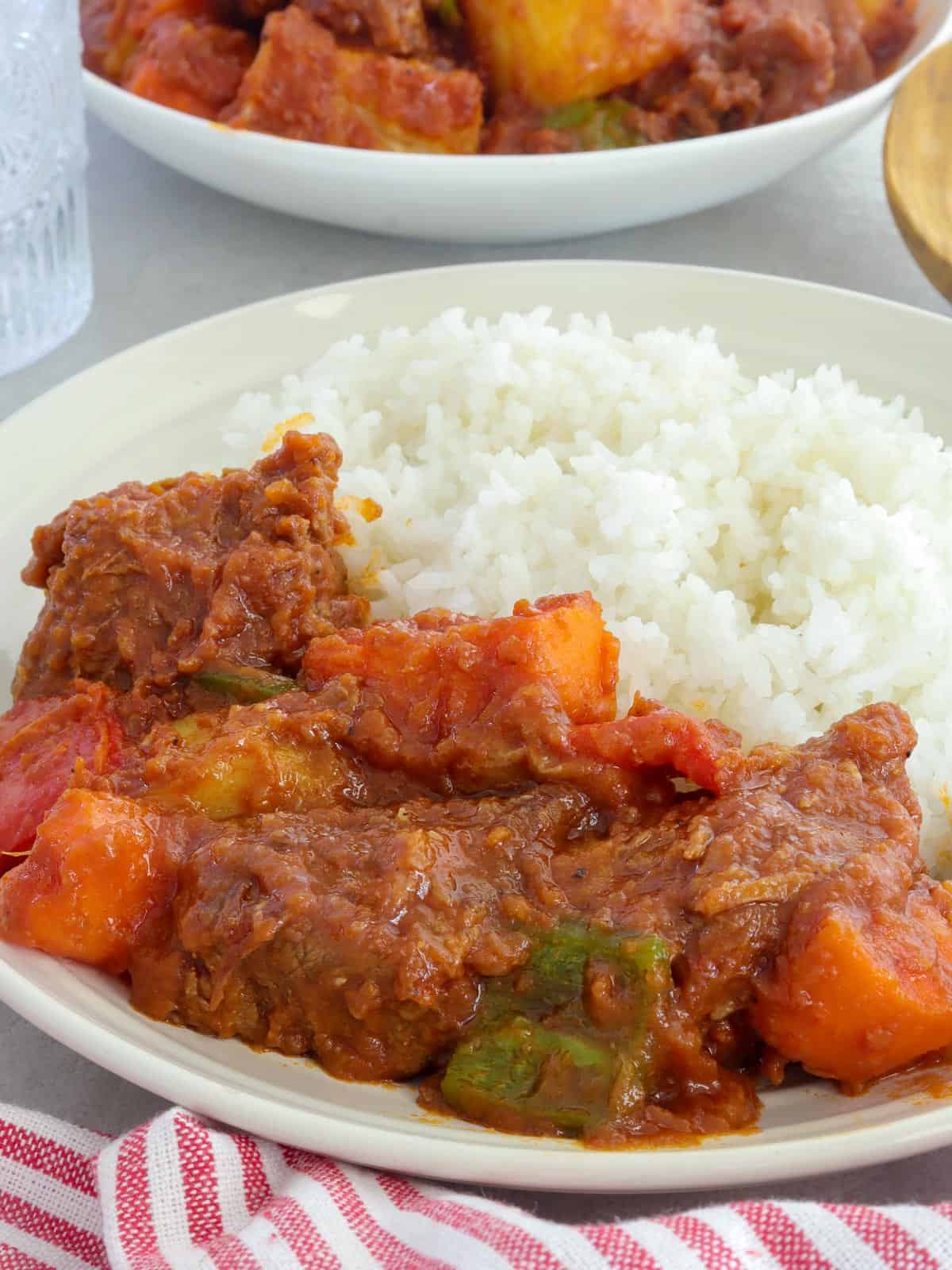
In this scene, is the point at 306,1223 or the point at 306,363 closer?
the point at 306,1223

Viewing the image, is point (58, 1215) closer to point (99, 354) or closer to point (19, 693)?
point (19, 693)

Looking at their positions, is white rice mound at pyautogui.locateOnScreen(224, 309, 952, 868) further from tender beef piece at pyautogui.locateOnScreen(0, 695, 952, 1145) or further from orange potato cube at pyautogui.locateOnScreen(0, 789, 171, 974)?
orange potato cube at pyautogui.locateOnScreen(0, 789, 171, 974)

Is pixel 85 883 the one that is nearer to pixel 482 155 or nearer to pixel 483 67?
pixel 482 155

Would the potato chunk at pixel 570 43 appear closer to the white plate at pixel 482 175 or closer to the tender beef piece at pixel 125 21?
the white plate at pixel 482 175

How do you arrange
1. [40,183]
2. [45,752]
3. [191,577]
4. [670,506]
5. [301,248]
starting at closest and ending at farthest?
[45,752] → [191,577] → [670,506] → [40,183] → [301,248]

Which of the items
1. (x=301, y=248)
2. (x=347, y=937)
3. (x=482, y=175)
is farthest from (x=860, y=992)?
(x=301, y=248)

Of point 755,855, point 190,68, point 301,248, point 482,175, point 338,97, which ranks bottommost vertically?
point 301,248

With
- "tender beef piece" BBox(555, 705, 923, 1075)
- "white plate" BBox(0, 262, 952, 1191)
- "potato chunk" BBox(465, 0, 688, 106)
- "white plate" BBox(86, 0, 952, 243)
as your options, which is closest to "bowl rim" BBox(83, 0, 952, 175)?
"white plate" BBox(86, 0, 952, 243)
